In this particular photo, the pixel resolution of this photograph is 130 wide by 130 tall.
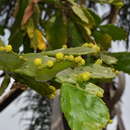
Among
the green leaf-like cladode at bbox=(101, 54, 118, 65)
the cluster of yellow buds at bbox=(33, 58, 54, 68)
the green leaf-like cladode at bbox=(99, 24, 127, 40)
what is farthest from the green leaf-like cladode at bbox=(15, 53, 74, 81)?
the green leaf-like cladode at bbox=(99, 24, 127, 40)

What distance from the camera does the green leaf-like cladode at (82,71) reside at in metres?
0.58

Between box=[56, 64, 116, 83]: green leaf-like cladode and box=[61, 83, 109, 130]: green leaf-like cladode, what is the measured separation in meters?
0.02

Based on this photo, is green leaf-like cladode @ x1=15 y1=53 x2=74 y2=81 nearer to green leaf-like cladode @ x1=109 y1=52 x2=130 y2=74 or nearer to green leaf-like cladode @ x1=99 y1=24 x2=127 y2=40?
green leaf-like cladode @ x1=109 y1=52 x2=130 y2=74

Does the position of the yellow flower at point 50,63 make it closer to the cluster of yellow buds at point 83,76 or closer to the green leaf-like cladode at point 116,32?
the cluster of yellow buds at point 83,76

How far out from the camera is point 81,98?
0.54m

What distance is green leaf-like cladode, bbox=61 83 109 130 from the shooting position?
50cm

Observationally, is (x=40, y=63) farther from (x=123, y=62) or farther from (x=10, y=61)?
(x=123, y=62)

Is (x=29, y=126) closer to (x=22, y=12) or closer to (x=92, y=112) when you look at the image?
(x=22, y=12)

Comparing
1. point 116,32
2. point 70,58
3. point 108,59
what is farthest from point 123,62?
point 116,32

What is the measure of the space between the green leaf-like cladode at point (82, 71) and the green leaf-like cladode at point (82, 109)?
2 cm

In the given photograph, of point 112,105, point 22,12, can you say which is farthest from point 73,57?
point 112,105

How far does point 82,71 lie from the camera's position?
1.97 ft

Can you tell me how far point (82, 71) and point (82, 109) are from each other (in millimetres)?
90

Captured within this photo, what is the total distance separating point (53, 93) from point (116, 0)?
690 millimetres
